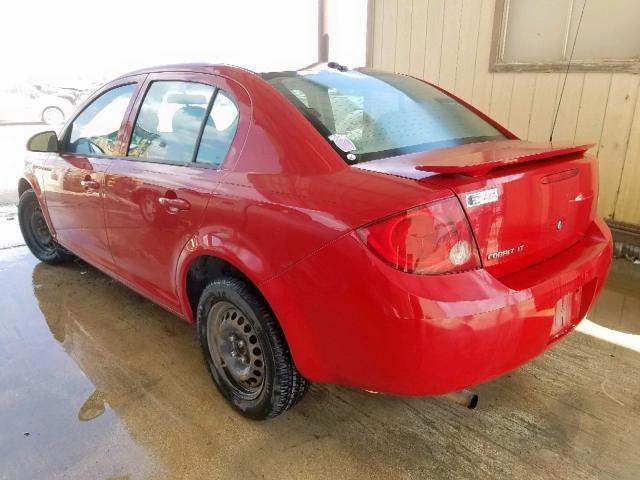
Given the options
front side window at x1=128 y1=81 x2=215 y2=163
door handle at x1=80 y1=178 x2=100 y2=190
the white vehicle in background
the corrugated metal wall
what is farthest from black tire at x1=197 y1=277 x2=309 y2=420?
the white vehicle in background

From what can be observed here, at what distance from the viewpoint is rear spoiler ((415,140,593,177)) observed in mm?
1522

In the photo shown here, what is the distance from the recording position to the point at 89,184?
2816 millimetres

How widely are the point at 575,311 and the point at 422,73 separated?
390 centimetres

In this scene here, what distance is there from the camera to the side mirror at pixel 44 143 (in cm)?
326

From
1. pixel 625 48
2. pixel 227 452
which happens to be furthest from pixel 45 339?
pixel 625 48

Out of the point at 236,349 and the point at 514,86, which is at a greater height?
the point at 514,86

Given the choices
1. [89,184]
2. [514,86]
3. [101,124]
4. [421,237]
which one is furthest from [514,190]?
[514,86]

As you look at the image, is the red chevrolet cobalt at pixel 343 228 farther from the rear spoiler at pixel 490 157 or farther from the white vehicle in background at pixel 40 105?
the white vehicle in background at pixel 40 105

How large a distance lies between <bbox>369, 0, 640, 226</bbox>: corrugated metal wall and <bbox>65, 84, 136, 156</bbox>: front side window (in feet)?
11.0

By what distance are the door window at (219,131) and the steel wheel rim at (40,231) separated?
2433mm

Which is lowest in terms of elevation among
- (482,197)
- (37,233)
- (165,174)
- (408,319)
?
(37,233)

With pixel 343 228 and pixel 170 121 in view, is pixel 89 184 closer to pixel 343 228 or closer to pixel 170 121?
pixel 170 121

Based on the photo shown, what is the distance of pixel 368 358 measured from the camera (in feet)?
5.21

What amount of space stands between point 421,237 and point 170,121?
4.99ft
